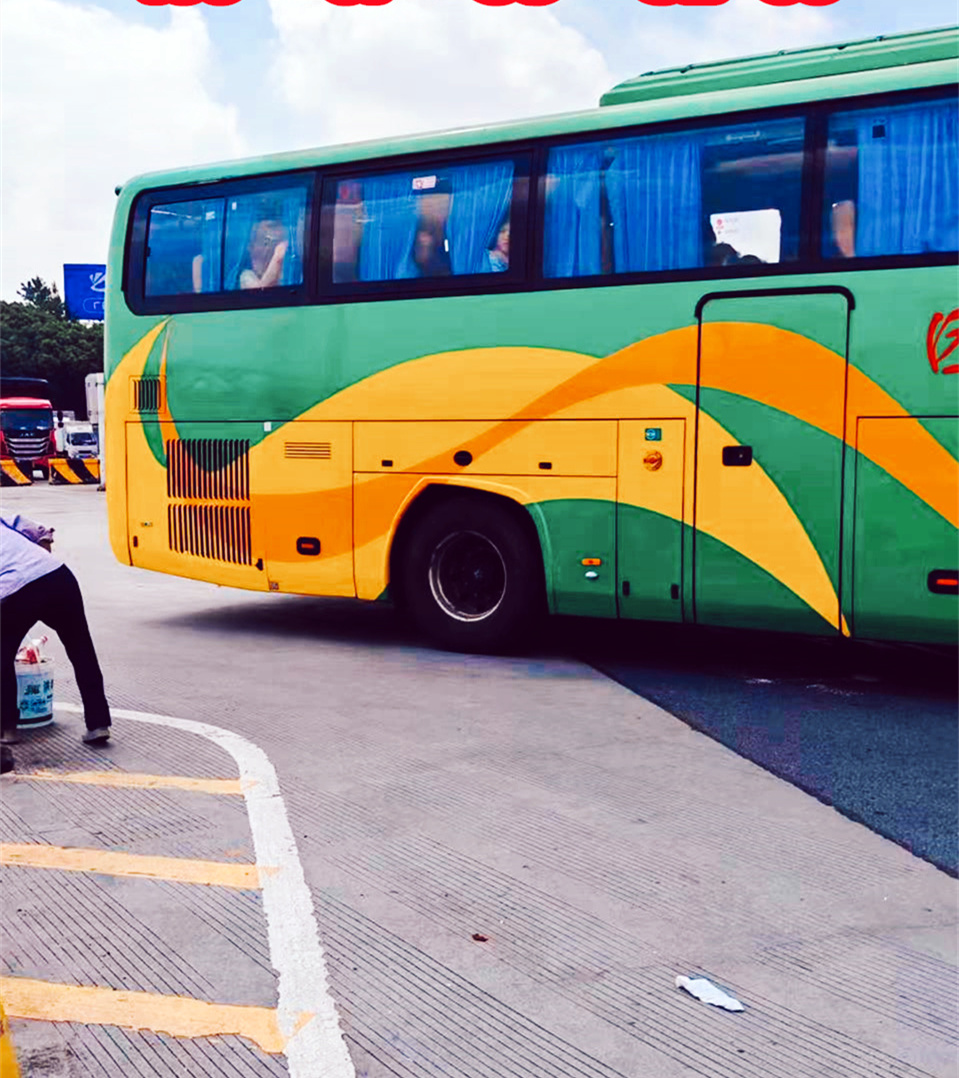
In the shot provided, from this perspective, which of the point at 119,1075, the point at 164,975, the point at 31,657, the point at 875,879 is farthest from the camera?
the point at 31,657

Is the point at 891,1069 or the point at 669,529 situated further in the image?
the point at 669,529

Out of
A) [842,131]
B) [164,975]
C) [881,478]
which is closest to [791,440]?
[881,478]

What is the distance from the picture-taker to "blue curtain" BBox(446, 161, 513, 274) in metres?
8.47

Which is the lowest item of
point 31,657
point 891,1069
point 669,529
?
point 891,1069

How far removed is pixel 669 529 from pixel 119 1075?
5524 millimetres

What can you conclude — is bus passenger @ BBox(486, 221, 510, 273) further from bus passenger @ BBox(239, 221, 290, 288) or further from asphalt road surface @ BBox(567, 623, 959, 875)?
asphalt road surface @ BBox(567, 623, 959, 875)

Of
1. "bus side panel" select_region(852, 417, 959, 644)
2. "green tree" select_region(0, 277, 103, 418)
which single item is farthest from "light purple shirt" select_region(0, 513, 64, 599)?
"green tree" select_region(0, 277, 103, 418)

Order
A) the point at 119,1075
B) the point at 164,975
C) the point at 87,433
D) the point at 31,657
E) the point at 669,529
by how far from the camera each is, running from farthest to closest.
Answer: the point at 87,433, the point at 669,529, the point at 31,657, the point at 164,975, the point at 119,1075

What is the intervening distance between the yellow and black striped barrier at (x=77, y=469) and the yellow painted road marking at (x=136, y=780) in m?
29.2

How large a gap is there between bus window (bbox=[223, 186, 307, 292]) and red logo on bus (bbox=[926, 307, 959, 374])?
451 cm

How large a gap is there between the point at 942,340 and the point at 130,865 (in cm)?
518

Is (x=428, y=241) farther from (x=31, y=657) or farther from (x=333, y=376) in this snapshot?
(x=31, y=657)

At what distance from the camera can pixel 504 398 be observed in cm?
843

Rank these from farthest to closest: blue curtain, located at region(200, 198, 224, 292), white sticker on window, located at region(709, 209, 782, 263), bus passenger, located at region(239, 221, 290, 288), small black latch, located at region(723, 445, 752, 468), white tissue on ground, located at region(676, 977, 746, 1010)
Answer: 1. blue curtain, located at region(200, 198, 224, 292)
2. bus passenger, located at region(239, 221, 290, 288)
3. small black latch, located at region(723, 445, 752, 468)
4. white sticker on window, located at region(709, 209, 782, 263)
5. white tissue on ground, located at region(676, 977, 746, 1010)
